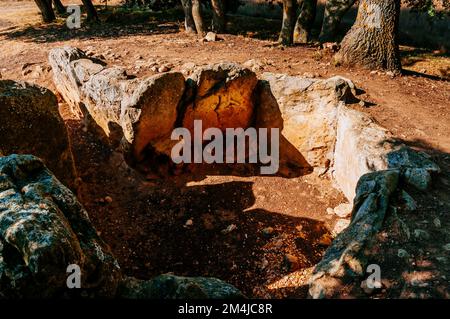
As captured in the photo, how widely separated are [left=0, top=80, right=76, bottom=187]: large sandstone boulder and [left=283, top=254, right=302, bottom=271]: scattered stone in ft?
14.5

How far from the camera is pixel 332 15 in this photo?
12641 millimetres

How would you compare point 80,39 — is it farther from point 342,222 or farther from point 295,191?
point 342,222

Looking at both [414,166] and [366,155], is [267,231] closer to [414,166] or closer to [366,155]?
[366,155]

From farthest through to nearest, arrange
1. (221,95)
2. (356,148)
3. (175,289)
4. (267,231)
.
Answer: (221,95) → (267,231) → (356,148) → (175,289)

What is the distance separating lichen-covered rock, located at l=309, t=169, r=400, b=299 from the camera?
175 inches

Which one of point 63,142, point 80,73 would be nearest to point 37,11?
point 80,73

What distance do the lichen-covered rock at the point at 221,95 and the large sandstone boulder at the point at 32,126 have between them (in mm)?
2716

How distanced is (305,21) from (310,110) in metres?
5.68

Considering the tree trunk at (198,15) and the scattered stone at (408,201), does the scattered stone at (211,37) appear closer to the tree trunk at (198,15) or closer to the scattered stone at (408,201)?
the tree trunk at (198,15)

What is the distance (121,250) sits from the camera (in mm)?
6957

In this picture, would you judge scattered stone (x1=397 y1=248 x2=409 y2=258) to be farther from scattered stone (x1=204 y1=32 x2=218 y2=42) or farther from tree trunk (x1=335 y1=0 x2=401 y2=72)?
scattered stone (x1=204 y1=32 x2=218 y2=42)

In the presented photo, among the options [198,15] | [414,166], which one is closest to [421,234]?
[414,166]

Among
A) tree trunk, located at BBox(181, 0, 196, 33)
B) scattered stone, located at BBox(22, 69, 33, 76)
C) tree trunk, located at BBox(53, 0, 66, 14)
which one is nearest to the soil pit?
scattered stone, located at BBox(22, 69, 33, 76)

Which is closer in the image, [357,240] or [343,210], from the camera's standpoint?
[357,240]
